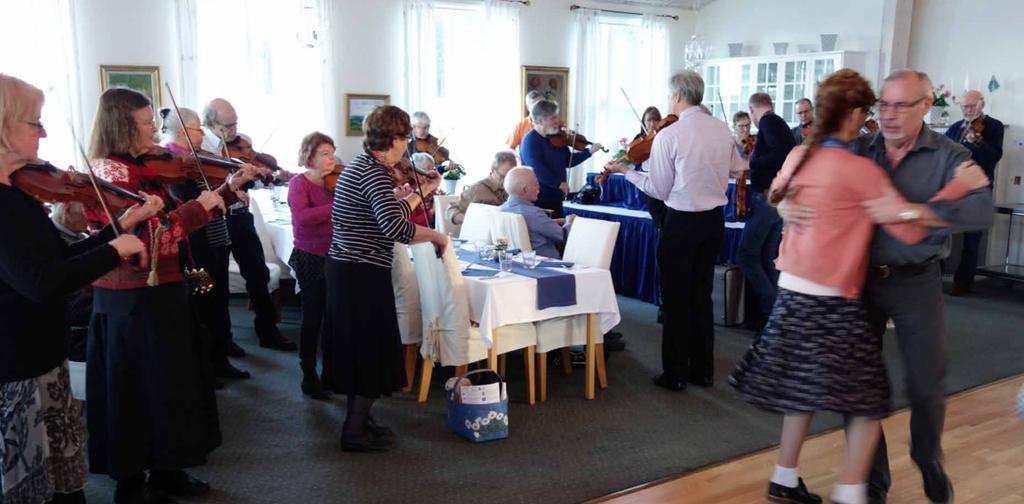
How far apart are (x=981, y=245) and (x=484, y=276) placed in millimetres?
5542

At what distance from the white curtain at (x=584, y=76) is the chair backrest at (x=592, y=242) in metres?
5.62

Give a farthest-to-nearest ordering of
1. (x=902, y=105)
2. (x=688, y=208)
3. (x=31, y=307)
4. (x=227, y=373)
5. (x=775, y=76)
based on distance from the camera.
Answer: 1. (x=775, y=76)
2. (x=227, y=373)
3. (x=688, y=208)
4. (x=902, y=105)
5. (x=31, y=307)

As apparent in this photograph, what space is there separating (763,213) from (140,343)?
4.03m

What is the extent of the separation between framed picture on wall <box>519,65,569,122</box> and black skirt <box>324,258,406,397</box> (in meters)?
6.82

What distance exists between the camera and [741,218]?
601 cm

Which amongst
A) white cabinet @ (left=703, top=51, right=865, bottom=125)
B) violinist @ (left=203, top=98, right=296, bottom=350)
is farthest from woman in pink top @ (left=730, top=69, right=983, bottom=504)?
white cabinet @ (left=703, top=51, right=865, bottom=125)

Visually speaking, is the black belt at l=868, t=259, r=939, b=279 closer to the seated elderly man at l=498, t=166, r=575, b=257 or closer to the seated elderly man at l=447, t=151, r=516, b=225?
the seated elderly man at l=498, t=166, r=575, b=257

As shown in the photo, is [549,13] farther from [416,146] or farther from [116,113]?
[116,113]

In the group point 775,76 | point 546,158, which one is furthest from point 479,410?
point 775,76

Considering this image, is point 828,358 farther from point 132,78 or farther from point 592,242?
point 132,78

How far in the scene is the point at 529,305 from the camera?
154 inches

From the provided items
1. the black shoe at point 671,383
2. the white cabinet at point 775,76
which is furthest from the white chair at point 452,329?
the white cabinet at point 775,76

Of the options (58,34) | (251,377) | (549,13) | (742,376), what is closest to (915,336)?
(742,376)

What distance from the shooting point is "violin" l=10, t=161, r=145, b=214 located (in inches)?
88.9
